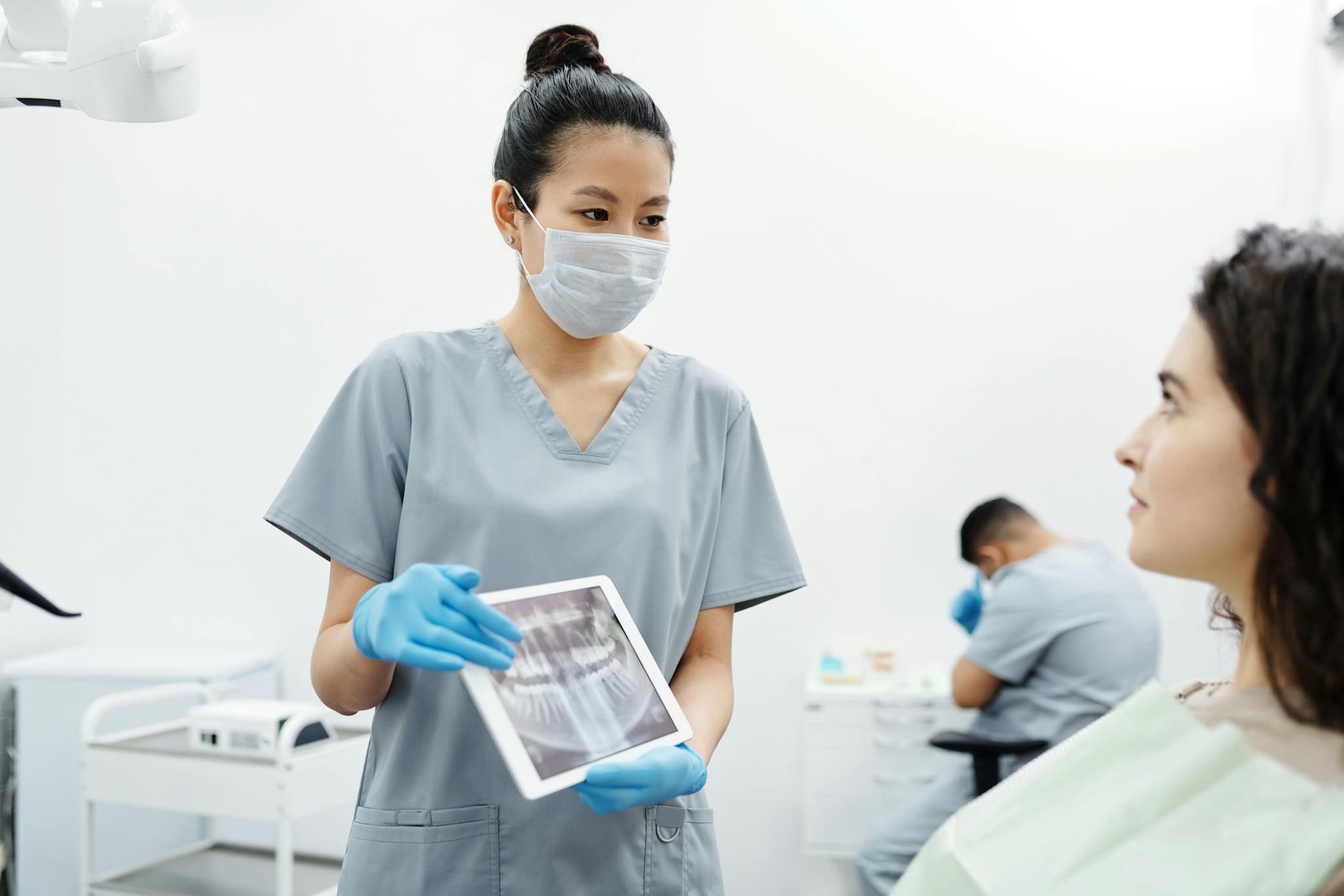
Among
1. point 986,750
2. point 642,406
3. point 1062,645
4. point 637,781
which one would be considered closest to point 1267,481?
point 637,781

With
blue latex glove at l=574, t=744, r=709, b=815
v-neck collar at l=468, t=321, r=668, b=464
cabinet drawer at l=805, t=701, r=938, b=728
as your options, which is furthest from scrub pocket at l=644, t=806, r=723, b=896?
cabinet drawer at l=805, t=701, r=938, b=728

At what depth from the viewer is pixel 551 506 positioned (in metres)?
1.12

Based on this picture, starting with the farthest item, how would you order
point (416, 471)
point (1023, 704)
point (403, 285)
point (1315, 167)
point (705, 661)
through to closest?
point (403, 285), point (1315, 167), point (1023, 704), point (705, 661), point (416, 471)

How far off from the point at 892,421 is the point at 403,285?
1636 millimetres

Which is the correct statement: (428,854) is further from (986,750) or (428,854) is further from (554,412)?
(986,750)

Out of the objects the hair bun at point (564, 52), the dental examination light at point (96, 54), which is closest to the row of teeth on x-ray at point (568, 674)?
the hair bun at point (564, 52)

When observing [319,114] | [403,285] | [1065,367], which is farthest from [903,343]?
[319,114]

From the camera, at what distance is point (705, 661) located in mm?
1224

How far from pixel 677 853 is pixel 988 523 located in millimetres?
1972

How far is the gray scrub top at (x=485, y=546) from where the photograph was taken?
3.55 ft

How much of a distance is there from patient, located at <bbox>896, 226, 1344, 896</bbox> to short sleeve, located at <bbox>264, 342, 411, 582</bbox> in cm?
72

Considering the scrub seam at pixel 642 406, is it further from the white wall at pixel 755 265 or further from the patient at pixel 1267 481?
the white wall at pixel 755 265

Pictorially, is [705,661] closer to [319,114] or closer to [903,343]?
[903,343]

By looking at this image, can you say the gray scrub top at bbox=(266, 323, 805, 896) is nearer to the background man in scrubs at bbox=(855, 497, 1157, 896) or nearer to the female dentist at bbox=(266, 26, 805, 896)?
the female dentist at bbox=(266, 26, 805, 896)
